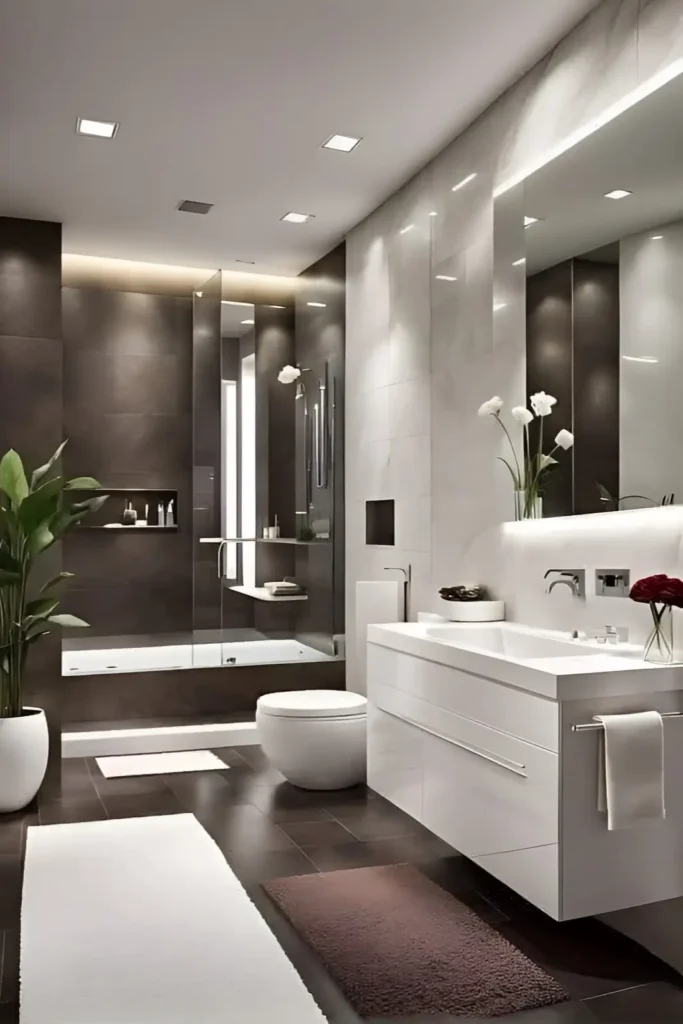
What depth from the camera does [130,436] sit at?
6207mm

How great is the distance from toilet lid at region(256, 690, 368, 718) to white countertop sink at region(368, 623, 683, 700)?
69 cm

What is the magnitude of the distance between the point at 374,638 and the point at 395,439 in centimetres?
137

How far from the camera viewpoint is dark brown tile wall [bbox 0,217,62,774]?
15.5 feet

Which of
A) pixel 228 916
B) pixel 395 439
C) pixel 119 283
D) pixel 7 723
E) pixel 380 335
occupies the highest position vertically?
pixel 119 283

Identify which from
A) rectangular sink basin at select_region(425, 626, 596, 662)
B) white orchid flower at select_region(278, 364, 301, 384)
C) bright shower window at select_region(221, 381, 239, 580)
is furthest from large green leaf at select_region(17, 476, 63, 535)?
rectangular sink basin at select_region(425, 626, 596, 662)

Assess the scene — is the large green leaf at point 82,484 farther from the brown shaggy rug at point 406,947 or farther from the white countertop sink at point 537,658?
the brown shaggy rug at point 406,947

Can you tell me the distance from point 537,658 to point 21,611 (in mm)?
2425

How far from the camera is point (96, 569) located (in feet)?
20.0

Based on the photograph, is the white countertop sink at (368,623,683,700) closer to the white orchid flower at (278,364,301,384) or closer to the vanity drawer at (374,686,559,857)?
the vanity drawer at (374,686,559,857)

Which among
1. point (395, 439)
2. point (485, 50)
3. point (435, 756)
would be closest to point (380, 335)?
point (395, 439)

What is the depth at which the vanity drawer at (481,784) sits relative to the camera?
246cm

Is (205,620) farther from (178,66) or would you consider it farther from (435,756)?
(178,66)

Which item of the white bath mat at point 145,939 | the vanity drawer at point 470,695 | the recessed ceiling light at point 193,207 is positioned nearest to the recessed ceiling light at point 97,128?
the recessed ceiling light at point 193,207

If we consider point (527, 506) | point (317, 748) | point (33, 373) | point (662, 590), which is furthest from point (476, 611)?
point (33, 373)
